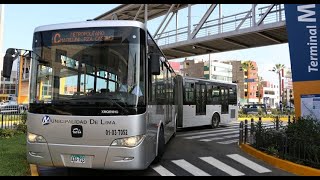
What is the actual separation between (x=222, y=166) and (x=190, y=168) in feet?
2.94

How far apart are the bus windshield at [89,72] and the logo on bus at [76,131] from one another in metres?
0.27

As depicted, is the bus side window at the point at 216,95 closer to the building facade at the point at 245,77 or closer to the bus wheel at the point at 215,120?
the bus wheel at the point at 215,120

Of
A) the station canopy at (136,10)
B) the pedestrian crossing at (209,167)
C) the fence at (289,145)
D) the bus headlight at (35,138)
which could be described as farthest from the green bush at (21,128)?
the station canopy at (136,10)

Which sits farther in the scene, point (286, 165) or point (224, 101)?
point (224, 101)

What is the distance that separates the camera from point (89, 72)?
286 inches

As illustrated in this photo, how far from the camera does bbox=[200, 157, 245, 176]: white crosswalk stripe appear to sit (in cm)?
868

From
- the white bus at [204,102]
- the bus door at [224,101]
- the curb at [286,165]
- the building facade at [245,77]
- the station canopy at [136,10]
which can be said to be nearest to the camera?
the curb at [286,165]

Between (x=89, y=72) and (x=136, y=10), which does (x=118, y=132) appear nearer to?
(x=89, y=72)

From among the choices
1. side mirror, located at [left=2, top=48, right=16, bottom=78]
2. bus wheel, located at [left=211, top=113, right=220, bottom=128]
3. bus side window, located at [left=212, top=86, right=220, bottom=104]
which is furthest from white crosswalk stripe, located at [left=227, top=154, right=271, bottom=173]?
bus wheel, located at [left=211, top=113, right=220, bottom=128]

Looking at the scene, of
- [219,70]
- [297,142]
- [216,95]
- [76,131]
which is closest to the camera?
[76,131]

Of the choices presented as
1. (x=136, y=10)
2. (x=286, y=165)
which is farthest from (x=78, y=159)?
(x=136, y=10)

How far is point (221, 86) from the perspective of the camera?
20.3 m

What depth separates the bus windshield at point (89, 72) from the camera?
708 centimetres
